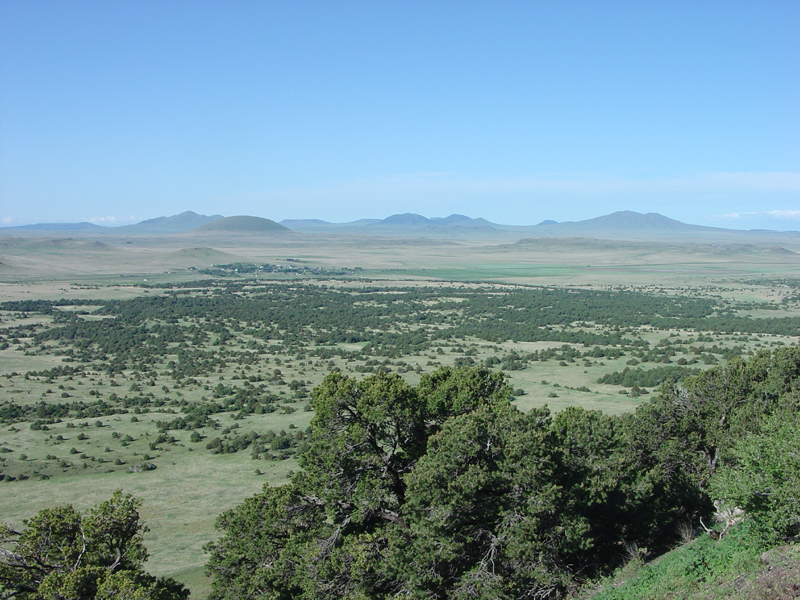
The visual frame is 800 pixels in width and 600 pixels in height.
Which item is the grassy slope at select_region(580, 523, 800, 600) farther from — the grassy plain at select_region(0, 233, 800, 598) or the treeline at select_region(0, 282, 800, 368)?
the treeline at select_region(0, 282, 800, 368)

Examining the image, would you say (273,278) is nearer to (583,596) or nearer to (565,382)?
(565,382)

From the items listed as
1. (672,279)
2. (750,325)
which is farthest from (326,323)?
(672,279)

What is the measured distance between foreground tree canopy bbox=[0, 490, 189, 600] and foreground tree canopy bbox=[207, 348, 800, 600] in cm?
321

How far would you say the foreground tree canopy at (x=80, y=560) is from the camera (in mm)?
12227

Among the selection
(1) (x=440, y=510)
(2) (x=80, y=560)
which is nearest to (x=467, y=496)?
(1) (x=440, y=510)

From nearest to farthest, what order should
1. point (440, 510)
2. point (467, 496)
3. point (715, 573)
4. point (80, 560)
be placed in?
point (715, 573)
point (80, 560)
point (440, 510)
point (467, 496)

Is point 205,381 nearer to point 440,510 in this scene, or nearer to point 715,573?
point 440,510

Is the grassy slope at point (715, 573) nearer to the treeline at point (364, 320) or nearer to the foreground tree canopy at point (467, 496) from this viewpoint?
the foreground tree canopy at point (467, 496)

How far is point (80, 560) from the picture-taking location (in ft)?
43.7

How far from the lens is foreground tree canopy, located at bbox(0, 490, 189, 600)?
12227mm

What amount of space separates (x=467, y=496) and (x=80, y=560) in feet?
27.0

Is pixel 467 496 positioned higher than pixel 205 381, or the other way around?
pixel 467 496

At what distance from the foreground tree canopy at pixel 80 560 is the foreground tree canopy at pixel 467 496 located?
321 centimetres

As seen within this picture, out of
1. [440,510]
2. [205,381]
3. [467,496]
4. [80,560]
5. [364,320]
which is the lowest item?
[205,381]
